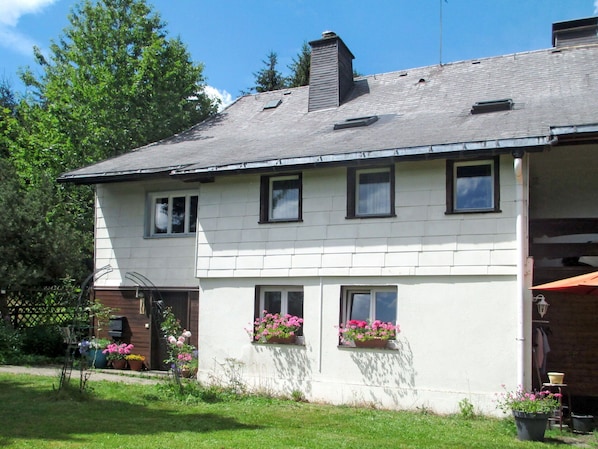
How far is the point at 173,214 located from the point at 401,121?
17.7 feet

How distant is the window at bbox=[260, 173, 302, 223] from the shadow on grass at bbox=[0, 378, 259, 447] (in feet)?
12.8

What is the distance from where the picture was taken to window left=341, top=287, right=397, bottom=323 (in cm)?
1156

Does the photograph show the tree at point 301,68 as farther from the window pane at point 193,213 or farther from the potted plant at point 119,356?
the potted plant at point 119,356

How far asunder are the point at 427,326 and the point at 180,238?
19.9ft

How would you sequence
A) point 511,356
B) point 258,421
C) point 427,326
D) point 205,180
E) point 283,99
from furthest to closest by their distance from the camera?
point 283,99 < point 205,180 < point 427,326 < point 511,356 < point 258,421

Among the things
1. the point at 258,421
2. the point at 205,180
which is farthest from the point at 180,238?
the point at 258,421

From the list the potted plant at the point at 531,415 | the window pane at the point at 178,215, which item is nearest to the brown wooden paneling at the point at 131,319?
the window pane at the point at 178,215

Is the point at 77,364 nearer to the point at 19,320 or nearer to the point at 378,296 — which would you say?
the point at 19,320

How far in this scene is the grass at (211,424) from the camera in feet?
26.1

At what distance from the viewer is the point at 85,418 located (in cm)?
926

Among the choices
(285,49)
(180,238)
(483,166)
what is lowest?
(180,238)

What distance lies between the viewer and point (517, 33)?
18641 mm

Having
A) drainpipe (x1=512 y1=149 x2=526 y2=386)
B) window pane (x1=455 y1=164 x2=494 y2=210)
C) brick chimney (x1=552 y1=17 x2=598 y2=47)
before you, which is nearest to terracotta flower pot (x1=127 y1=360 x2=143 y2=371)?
window pane (x1=455 y1=164 x2=494 y2=210)

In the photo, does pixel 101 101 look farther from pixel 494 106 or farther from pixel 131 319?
pixel 494 106
